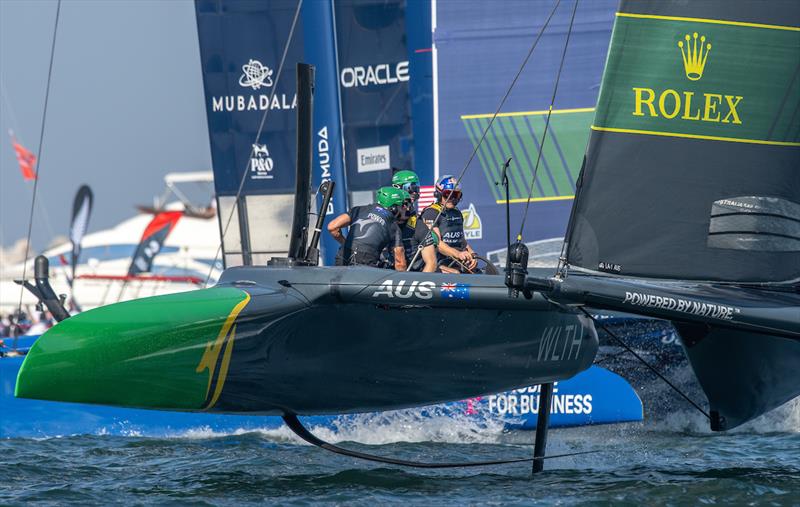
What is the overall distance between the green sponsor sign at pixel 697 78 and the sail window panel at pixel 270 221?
5.36 metres

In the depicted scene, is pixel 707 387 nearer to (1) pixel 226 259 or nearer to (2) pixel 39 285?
(2) pixel 39 285

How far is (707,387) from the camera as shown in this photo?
19.5 feet

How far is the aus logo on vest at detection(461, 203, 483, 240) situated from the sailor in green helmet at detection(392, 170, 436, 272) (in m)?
2.06

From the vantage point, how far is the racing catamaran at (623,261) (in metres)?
4.80

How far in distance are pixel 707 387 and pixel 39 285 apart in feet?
13.3

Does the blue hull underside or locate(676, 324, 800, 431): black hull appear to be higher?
locate(676, 324, 800, 431): black hull

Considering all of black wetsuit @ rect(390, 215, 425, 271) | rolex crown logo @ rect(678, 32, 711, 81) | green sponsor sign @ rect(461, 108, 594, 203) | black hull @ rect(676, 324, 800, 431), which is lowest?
black hull @ rect(676, 324, 800, 431)

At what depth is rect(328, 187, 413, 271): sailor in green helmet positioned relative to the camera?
231 inches

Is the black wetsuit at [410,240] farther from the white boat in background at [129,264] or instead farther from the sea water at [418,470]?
the white boat in background at [129,264]

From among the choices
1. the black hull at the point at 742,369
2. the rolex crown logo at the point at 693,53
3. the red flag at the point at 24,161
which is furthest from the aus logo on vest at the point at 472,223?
the red flag at the point at 24,161

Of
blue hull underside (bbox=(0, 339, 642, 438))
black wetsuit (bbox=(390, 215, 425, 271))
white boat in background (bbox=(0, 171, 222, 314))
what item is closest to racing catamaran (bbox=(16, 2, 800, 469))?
black wetsuit (bbox=(390, 215, 425, 271))

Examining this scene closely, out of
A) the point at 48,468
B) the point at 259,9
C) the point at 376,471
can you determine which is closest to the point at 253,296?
the point at 376,471

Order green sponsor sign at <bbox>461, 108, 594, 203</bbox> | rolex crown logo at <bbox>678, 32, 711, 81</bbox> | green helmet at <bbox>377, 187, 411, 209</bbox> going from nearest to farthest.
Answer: rolex crown logo at <bbox>678, 32, 711, 81</bbox>, green helmet at <bbox>377, 187, 411, 209</bbox>, green sponsor sign at <bbox>461, 108, 594, 203</bbox>

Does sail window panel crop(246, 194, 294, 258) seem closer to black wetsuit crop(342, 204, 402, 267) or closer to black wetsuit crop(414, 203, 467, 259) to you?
black wetsuit crop(414, 203, 467, 259)
